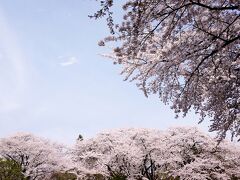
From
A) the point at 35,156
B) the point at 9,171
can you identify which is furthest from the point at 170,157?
the point at 35,156

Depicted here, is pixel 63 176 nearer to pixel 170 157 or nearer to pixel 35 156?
pixel 35 156

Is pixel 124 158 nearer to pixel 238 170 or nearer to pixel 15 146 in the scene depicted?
pixel 238 170

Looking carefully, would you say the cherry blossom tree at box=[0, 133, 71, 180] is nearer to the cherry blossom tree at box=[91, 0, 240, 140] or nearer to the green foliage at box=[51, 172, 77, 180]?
the green foliage at box=[51, 172, 77, 180]

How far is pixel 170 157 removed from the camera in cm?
1931

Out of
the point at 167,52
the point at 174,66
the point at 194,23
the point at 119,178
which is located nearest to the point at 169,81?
the point at 174,66

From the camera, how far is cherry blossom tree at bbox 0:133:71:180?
1134 inches

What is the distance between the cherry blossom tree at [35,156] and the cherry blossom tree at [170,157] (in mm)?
8632

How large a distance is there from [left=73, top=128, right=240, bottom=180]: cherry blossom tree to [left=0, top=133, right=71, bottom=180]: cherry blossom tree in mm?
8632

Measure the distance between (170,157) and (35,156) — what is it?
47.7 feet

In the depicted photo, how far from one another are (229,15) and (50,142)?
2777cm

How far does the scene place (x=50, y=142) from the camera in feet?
106

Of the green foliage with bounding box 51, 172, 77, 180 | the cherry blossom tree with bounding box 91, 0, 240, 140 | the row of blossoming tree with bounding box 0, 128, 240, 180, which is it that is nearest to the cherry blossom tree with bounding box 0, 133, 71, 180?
the green foliage with bounding box 51, 172, 77, 180

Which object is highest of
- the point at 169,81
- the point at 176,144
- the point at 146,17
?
the point at 146,17

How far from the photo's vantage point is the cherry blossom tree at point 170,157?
59.6 feet
